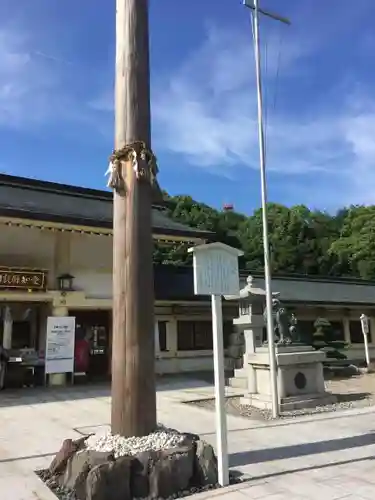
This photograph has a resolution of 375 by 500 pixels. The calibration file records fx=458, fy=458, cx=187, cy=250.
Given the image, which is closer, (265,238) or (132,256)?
(132,256)

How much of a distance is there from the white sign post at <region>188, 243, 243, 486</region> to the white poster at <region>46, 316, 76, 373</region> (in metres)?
8.81

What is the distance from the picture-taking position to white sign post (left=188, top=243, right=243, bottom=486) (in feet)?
15.1

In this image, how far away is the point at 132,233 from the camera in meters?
5.19

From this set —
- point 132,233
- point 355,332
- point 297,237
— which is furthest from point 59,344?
point 297,237

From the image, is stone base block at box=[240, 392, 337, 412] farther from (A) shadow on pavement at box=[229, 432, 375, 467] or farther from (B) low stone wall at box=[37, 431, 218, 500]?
(B) low stone wall at box=[37, 431, 218, 500]

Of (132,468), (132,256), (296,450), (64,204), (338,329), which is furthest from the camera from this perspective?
(338,329)

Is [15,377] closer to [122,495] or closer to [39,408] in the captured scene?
[39,408]

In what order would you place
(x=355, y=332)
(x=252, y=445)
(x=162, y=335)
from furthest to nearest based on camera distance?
1. (x=355, y=332)
2. (x=162, y=335)
3. (x=252, y=445)

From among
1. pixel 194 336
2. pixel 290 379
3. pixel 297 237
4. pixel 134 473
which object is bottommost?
pixel 134 473

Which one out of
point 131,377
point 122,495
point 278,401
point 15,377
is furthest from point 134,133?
point 15,377

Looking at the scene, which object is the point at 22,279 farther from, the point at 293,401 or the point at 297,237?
the point at 297,237

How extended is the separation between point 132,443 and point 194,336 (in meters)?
13.8

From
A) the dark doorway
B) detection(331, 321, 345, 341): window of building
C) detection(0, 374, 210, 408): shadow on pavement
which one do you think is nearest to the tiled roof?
the dark doorway

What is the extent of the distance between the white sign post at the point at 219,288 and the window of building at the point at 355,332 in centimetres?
1970
